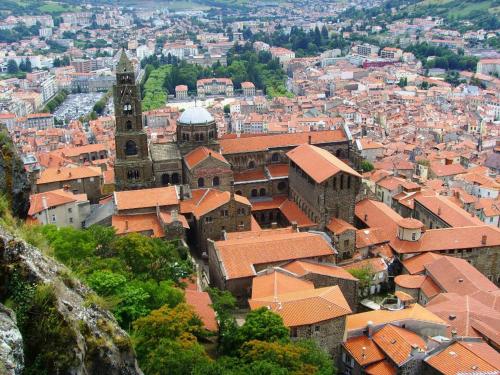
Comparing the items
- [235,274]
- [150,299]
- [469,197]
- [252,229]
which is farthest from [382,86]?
[150,299]

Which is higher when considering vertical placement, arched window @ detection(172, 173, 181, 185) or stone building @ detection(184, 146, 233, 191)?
stone building @ detection(184, 146, 233, 191)

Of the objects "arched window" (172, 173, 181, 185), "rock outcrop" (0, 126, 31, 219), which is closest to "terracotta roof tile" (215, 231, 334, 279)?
"arched window" (172, 173, 181, 185)

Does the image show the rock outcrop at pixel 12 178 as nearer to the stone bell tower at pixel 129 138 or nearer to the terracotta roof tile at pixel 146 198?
the terracotta roof tile at pixel 146 198

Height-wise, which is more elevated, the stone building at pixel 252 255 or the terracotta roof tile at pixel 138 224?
the terracotta roof tile at pixel 138 224

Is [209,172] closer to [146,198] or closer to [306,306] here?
[146,198]

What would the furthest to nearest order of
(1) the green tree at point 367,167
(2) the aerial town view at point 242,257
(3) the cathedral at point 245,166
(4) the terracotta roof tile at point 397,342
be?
(1) the green tree at point 367,167 → (3) the cathedral at point 245,166 → (4) the terracotta roof tile at point 397,342 → (2) the aerial town view at point 242,257

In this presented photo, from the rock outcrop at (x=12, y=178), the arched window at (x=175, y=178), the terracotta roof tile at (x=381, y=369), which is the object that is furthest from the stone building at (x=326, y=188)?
the rock outcrop at (x=12, y=178)

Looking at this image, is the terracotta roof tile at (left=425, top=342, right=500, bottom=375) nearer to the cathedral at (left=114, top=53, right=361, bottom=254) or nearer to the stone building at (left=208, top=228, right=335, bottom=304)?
the stone building at (left=208, top=228, right=335, bottom=304)

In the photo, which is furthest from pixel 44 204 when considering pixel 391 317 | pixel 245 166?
pixel 391 317

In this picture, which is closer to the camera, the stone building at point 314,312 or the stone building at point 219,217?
the stone building at point 314,312
